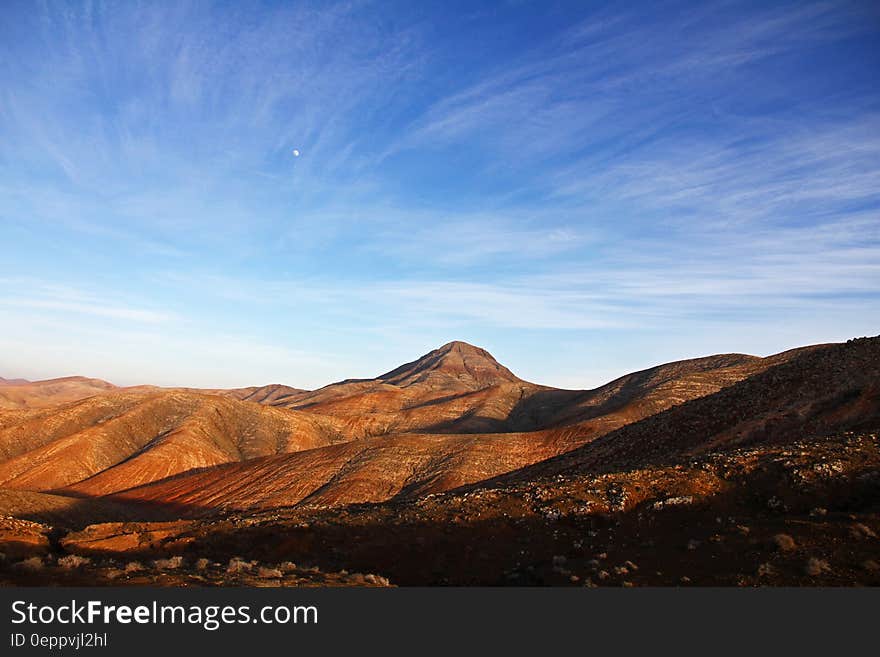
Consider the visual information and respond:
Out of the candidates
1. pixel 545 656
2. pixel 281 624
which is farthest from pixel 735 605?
pixel 281 624

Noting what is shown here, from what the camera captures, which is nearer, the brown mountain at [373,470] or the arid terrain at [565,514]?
the arid terrain at [565,514]

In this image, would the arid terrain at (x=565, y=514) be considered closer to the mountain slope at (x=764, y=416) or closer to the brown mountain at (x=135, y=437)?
the mountain slope at (x=764, y=416)

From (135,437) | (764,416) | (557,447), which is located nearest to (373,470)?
(557,447)

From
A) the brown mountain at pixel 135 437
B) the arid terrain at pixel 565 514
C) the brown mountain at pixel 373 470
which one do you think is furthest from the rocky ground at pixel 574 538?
the brown mountain at pixel 135 437

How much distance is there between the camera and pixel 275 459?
5812 cm


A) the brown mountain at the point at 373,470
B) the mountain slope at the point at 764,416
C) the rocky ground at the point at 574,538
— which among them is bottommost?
the brown mountain at the point at 373,470

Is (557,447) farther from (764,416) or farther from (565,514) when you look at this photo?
(565,514)

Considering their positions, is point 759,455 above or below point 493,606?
above

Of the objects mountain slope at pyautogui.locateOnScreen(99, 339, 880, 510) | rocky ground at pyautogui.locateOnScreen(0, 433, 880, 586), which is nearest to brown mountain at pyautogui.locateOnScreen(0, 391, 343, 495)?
mountain slope at pyautogui.locateOnScreen(99, 339, 880, 510)

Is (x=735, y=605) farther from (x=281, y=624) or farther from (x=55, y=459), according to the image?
(x=55, y=459)

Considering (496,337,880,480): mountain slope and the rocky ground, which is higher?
(496,337,880,480): mountain slope

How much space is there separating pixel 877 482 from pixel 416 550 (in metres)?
12.6

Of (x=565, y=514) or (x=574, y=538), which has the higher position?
(x=565, y=514)

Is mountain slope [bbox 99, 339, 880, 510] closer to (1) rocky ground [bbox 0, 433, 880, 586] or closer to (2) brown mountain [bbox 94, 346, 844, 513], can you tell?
(2) brown mountain [bbox 94, 346, 844, 513]
